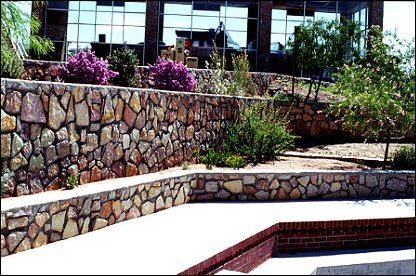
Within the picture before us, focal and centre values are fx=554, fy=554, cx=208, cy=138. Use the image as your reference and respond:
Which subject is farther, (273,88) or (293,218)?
(273,88)

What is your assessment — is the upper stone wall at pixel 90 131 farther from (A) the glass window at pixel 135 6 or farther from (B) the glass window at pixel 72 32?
(B) the glass window at pixel 72 32

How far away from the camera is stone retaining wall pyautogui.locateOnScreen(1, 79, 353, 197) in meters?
6.80

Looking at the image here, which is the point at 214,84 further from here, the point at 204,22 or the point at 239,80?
the point at 204,22

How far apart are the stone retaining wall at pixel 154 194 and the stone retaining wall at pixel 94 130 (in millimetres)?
349

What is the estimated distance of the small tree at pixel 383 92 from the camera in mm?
11867

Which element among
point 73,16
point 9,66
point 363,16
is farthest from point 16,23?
point 363,16

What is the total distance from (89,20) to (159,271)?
73.6 ft

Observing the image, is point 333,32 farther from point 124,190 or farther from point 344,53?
point 124,190

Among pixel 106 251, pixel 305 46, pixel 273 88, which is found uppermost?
pixel 305 46

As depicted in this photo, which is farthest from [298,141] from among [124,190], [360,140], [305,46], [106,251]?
[106,251]

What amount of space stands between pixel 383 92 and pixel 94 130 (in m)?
6.77

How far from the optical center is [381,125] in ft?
39.9

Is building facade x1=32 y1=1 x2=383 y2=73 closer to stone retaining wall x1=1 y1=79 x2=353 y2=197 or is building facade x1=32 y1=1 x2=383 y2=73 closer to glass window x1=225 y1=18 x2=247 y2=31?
glass window x1=225 y1=18 x2=247 y2=31

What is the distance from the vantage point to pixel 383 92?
12094 millimetres
